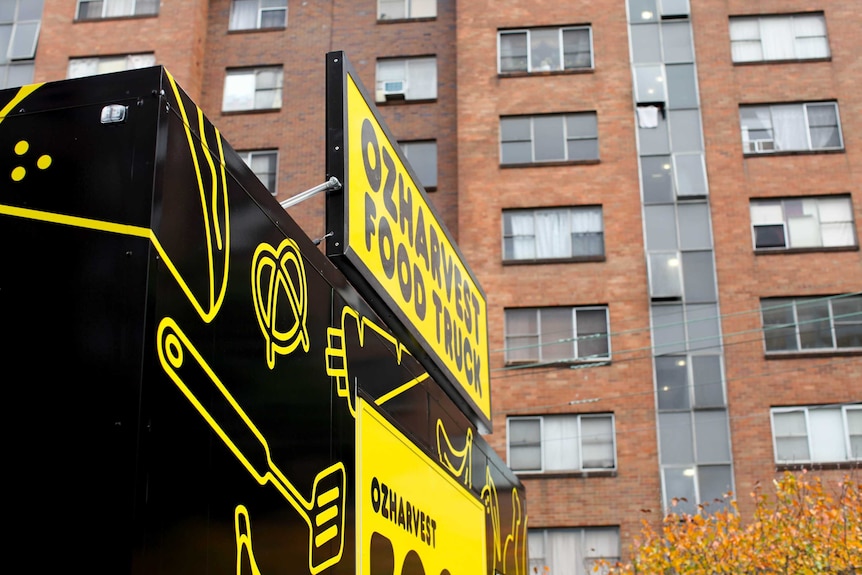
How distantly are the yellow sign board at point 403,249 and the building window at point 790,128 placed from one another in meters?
23.6

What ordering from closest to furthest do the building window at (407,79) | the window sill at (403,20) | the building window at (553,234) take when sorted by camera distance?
1. the building window at (553,234)
2. the building window at (407,79)
3. the window sill at (403,20)

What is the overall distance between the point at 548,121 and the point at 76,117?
2938 cm

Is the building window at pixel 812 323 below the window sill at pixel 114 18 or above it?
below

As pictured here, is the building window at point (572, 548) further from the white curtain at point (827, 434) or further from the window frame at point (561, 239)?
the window frame at point (561, 239)

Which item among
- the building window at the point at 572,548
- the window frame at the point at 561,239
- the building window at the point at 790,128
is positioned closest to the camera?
the building window at the point at 572,548

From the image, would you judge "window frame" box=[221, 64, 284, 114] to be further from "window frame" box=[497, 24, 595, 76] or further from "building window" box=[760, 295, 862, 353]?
"building window" box=[760, 295, 862, 353]

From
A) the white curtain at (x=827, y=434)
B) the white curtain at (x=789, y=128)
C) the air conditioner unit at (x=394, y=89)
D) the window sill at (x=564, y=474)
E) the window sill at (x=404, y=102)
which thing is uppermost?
the air conditioner unit at (x=394, y=89)

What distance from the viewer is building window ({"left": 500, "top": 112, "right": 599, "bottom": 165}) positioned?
32625mm

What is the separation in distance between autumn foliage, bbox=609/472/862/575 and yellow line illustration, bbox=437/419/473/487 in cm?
1488

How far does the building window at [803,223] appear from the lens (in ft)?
102

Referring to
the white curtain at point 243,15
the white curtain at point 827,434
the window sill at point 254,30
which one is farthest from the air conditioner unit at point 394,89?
the white curtain at point 827,434

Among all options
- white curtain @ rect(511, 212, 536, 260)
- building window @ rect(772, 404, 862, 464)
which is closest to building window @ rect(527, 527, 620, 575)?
building window @ rect(772, 404, 862, 464)

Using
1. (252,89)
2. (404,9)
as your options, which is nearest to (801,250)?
(404,9)

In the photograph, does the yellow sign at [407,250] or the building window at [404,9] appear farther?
the building window at [404,9]
